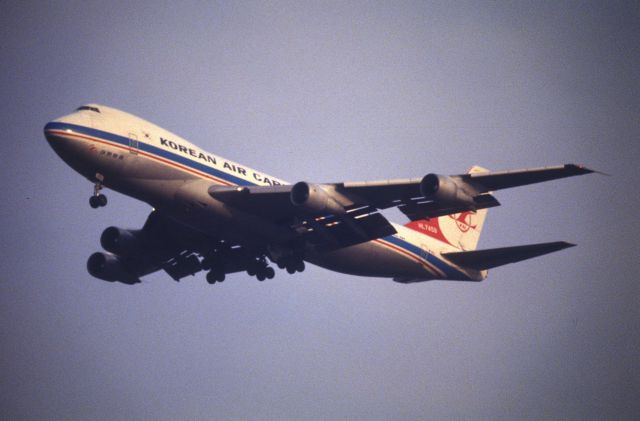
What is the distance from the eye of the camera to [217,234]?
33438 millimetres

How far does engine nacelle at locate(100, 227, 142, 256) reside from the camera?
37250 mm

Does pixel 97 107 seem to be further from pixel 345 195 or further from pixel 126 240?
pixel 345 195

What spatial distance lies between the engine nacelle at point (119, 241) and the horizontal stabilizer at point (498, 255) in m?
16.1

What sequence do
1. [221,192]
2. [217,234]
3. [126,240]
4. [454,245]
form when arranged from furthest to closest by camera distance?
[454,245] → [126,240] → [217,234] → [221,192]

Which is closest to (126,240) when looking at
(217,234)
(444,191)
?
(217,234)

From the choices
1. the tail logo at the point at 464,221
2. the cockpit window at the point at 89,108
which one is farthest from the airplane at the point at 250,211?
the tail logo at the point at 464,221

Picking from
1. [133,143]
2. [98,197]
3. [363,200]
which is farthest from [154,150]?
[363,200]

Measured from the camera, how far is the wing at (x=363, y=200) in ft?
96.4

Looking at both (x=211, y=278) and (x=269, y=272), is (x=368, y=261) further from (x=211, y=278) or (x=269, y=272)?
(x=211, y=278)

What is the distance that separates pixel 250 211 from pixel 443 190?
28.0 feet

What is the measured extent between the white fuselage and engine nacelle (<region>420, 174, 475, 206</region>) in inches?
304

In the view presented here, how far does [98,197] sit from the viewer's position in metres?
30.3

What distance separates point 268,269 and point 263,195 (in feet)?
25.9

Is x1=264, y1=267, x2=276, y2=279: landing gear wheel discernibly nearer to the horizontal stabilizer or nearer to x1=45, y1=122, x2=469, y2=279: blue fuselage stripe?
x1=45, y1=122, x2=469, y2=279: blue fuselage stripe
